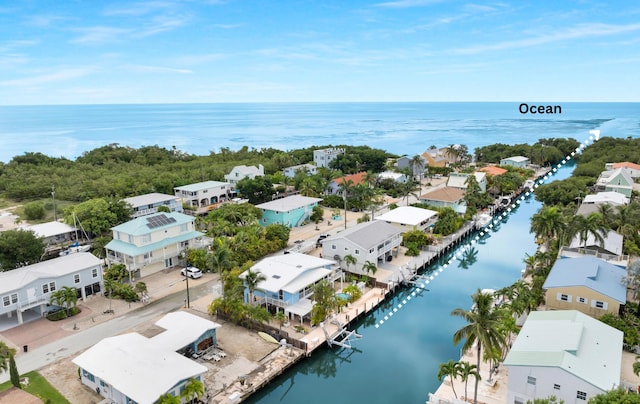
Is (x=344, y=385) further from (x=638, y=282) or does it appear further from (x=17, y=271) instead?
(x=17, y=271)

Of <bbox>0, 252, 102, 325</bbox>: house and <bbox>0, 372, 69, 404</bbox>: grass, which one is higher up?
<bbox>0, 252, 102, 325</bbox>: house

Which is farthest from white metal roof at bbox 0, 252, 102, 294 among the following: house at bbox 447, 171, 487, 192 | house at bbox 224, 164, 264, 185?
house at bbox 447, 171, 487, 192

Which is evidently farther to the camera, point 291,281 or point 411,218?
point 411,218

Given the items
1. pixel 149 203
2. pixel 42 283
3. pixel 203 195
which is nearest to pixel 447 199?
pixel 203 195

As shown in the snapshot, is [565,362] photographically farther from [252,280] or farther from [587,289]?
[252,280]

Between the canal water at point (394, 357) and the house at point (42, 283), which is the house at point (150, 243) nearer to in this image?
the house at point (42, 283)

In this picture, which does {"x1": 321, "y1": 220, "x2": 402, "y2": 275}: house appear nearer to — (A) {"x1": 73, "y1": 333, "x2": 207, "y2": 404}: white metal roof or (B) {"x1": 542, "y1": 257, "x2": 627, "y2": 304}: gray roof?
(B) {"x1": 542, "y1": 257, "x2": 627, "y2": 304}: gray roof
